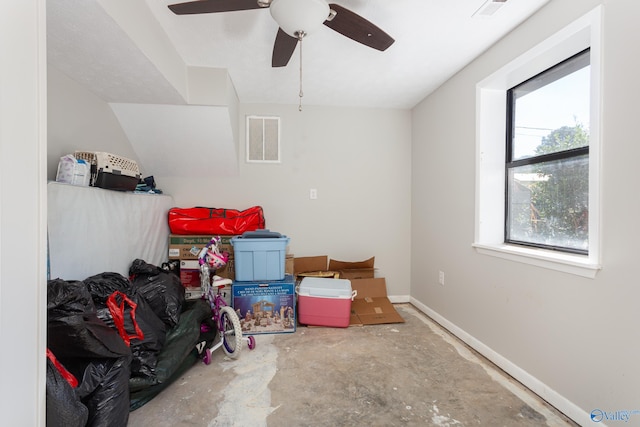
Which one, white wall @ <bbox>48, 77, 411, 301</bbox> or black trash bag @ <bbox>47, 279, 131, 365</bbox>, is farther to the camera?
white wall @ <bbox>48, 77, 411, 301</bbox>

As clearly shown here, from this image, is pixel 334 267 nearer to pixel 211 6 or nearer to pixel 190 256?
pixel 190 256

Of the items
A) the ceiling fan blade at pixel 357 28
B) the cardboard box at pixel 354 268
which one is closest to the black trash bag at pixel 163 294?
the cardboard box at pixel 354 268

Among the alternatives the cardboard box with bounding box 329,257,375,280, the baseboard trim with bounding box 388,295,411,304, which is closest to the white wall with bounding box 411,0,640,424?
the baseboard trim with bounding box 388,295,411,304

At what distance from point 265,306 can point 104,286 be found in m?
1.19

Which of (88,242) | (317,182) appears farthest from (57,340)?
(317,182)

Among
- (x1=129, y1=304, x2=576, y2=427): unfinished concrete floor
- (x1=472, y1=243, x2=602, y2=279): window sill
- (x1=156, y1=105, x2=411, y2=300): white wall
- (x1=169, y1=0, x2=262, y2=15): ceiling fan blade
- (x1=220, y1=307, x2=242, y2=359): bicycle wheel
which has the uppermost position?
(x1=169, y1=0, x2=262, y2=15): ceiling fan blade

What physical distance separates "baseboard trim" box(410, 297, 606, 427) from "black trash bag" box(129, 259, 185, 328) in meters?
2.18

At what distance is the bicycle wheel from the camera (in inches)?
76.0

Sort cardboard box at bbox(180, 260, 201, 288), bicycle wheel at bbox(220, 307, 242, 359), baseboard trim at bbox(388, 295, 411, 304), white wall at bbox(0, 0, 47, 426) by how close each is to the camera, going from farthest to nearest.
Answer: baseboard trim at bbox(388, 295, 411, 304), cardboard box at bbox(180, 260, 201, 288), bicycle wheel at bbox(220, 307, 242, 359), white wall at bbox(0, 0, 47, 426)

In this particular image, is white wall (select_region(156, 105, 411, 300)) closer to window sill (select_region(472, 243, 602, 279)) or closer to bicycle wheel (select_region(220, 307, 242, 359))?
bicycle wheel (select_region(220, 307, 242, 359))

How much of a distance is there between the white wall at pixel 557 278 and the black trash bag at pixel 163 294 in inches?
86.6

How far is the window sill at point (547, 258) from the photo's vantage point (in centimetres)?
134

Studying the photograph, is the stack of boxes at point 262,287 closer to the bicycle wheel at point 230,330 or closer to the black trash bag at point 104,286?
the bicycle wheel at point 230,330

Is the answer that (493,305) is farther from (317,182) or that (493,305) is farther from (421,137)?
(317,182)
